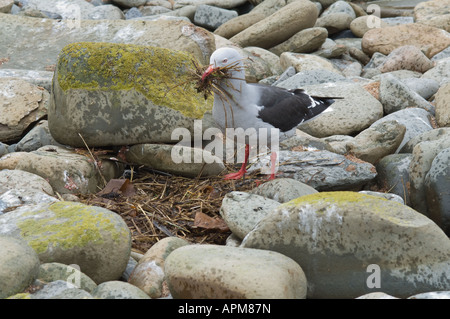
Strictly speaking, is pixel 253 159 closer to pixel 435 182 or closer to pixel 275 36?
pixel 435 182

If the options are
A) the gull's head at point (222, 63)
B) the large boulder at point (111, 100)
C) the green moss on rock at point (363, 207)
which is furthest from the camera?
the large boulder at point (111, 100)

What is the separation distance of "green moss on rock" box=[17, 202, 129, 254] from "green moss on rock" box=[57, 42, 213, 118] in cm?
184

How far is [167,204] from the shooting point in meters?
4.84

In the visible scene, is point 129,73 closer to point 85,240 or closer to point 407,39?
point 85,240

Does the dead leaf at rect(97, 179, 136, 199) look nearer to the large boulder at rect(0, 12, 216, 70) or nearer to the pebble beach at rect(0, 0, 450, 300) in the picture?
the pebble beach at rect(0, 0, 450, 300)

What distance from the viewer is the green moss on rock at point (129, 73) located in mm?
5293

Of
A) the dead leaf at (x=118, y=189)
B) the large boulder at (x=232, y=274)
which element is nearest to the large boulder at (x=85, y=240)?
the large boulder at (x=232, y=274)

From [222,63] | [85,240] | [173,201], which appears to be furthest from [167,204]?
[85,240]

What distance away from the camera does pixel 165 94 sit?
17.7 ft

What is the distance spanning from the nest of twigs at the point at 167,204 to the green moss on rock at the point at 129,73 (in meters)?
0.73

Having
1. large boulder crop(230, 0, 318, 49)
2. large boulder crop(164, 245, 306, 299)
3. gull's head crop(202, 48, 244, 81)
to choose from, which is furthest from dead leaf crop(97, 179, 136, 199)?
large boulder crop(230, 0, 318, 49)

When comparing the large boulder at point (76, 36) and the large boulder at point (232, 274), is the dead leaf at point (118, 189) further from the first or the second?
the large boulder at point (76, 36)

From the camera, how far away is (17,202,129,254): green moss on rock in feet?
11.4
